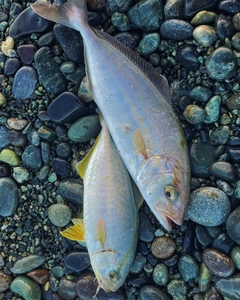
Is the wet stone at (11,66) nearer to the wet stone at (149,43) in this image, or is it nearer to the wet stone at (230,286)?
the wet stone at (149,43)

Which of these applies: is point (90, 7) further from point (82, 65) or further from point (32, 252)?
point (32, 252)

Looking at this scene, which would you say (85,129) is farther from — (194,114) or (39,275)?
(39,275)

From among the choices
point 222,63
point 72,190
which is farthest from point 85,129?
point 222,63

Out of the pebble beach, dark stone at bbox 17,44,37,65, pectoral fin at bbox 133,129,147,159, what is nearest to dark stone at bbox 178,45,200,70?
the pebble beach

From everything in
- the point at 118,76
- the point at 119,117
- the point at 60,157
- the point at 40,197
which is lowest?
the point at 40,197

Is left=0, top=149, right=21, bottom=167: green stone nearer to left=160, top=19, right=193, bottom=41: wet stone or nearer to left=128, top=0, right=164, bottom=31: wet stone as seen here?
left=128, top=0, right=164, bottom=31: wet stone

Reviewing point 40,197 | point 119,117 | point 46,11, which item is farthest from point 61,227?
point 46,11

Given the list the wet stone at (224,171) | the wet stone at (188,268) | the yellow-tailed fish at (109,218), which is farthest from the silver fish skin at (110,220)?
the wet stone at (224,171)
